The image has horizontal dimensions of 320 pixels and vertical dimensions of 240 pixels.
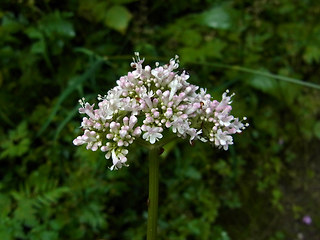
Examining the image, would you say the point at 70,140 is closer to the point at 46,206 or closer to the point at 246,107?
the point at 46,206

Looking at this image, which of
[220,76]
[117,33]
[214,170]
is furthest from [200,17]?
[214,170]

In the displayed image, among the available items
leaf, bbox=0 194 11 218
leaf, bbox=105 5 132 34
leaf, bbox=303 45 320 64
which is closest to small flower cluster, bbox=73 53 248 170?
leaf, bbox=0 194 11 218

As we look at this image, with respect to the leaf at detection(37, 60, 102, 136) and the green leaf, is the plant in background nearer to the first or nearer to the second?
the leaf at detection(37, 60, 102, 136)

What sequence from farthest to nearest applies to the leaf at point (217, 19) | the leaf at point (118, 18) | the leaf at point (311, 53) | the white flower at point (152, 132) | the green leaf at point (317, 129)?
1. the green leaf at point (317, 129)
2. the leaf at point (311, 53)
3. the leaf at point (217, 19)
4. the leaf at point (118, 18)
5. the white flower at point (152, 132)

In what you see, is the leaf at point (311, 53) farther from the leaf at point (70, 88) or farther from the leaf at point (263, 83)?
the leaf at point (70, 88)

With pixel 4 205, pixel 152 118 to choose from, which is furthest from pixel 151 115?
pixel 4 205

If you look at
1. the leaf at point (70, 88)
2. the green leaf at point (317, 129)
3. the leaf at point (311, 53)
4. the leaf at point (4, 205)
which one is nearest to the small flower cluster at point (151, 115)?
the leaf at point (4, 205)
